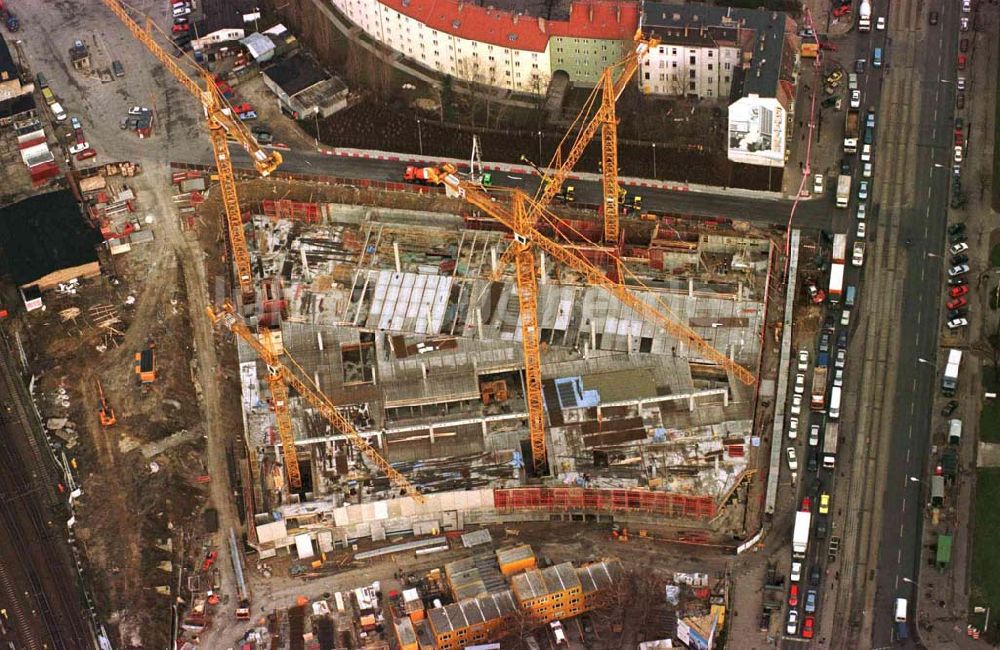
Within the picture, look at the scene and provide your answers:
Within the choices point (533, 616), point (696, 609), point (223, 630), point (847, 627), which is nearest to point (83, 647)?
point (223, 630)

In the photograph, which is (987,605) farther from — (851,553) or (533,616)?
(533,616)

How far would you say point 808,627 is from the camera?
19300cm

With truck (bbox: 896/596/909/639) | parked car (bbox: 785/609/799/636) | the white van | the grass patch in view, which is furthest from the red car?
the grass patch

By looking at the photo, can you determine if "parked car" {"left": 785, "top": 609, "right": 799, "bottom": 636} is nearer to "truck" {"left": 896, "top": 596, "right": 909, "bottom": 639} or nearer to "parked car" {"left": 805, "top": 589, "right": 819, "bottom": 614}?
"parked car" {"left": 805, "top": 589, "right": 819, "bottom": 614}

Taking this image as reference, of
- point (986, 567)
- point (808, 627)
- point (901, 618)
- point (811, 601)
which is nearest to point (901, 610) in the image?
point (901, 618)

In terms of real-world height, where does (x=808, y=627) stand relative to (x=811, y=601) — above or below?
below

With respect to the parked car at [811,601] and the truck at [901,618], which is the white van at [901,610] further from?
the parked car at [811,601]

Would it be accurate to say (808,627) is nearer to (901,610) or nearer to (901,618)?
(901,618)

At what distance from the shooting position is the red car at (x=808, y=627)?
192375 mm

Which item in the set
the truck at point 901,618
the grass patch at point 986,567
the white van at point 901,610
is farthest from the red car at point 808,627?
the grass patch at point 986,567

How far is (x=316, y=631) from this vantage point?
19800 cm

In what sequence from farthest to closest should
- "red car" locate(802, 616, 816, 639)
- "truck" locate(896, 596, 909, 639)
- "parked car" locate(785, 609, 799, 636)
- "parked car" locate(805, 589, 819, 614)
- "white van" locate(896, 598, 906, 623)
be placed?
"parked car" locate(805, 589, 819, 614)
"parked car" locate(785, 609, 799, 636)
"white van" locate(896, 598, 906, 623)
"red car" locate(802, 616, 816, 639)
"truck" locate(896, 596, 909, 639)

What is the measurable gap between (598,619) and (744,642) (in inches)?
691

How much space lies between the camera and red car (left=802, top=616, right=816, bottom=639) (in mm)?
192375
